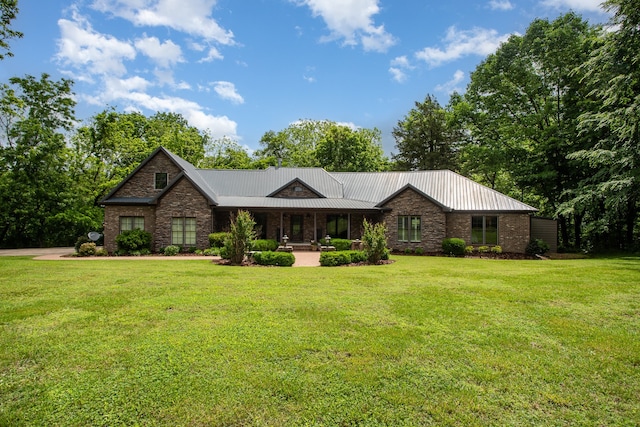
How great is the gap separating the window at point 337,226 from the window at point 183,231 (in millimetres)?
9193

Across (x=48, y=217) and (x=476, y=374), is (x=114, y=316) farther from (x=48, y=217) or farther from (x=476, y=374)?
(x=48, y=217)

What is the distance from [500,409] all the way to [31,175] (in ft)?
111

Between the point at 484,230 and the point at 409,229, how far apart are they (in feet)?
15.2

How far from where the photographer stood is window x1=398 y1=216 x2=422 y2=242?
21.8m

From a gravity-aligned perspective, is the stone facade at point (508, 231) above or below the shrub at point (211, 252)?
above

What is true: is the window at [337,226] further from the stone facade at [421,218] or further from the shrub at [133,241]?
the shrub at [133,241]

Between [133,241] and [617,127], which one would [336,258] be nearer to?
[133,241]

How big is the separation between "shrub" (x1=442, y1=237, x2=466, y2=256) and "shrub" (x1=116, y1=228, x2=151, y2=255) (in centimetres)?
1790

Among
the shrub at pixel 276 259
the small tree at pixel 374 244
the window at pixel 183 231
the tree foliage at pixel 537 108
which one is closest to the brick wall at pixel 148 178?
the window at pixel 183 231

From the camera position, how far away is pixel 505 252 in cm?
2081

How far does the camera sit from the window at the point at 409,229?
21766mm

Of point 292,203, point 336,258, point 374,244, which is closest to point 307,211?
point 292,203

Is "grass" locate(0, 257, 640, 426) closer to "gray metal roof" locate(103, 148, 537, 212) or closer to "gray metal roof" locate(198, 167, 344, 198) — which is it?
"gray metal roof" locate(103, 148, 537, 212)

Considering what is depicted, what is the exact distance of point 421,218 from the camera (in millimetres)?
21672
